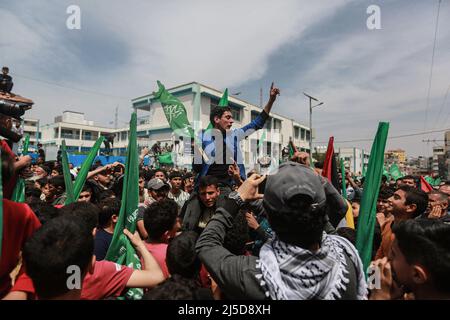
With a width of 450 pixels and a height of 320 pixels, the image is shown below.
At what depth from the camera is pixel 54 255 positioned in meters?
1.16

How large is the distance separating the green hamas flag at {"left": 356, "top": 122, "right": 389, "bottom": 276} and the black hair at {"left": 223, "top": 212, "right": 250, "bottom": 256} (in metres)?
0.77

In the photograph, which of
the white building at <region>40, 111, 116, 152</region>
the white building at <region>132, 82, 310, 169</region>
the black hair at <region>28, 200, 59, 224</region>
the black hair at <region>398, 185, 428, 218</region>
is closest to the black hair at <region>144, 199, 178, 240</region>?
the black hair at <region>28, 200, 59, 224</region>

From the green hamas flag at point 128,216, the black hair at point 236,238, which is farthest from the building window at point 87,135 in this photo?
the black hair at point 236,238

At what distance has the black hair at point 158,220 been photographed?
2.11 meters

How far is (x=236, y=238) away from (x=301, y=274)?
30.7 inches

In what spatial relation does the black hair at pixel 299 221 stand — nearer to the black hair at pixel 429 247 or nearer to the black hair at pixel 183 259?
the black hair at pixel 429 247

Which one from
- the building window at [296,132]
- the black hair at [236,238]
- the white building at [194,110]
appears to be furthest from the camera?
the building window at [296,132]

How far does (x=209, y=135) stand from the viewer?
10.9ft

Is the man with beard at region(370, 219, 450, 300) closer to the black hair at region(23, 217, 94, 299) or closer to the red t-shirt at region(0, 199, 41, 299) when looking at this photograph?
the black hair at region(23, 217, 94, 299)

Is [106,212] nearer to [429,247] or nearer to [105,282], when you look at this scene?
[105,282]

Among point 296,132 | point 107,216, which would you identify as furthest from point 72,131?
point 107,216

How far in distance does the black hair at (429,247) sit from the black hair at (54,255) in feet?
4.78
